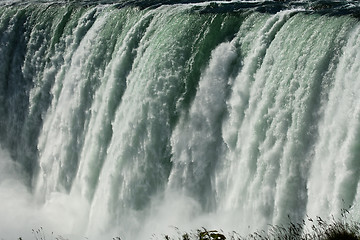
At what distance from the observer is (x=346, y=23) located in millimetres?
11016

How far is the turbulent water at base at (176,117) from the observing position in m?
10.5

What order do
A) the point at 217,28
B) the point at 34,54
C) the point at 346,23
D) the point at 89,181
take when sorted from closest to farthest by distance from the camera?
the point at 346,23 < the point at 217,28 < the point at 89,181 < the point at 34,54

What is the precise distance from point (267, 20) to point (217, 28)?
1357mm

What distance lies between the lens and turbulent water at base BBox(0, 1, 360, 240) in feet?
34.4

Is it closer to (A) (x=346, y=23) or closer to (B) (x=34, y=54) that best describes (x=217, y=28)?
(A) (x=346, y=23)

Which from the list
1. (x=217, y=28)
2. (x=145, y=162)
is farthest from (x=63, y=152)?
(x=217, y=28)

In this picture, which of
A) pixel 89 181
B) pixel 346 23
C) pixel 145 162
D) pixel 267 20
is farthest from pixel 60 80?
pixel 346 23

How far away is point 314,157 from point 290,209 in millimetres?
989

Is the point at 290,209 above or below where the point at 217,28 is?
below

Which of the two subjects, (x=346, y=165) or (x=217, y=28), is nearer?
(x=346, y=165)

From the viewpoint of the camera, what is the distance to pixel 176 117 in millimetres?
13492

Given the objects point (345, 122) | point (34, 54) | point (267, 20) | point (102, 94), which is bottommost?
point (345, 122)

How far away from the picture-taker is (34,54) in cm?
1905

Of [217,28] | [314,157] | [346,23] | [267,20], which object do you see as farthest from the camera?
[217,28]
